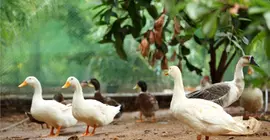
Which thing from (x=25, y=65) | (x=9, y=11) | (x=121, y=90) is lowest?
(x=121, y=90)

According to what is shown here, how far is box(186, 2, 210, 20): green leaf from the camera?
530 millimetres

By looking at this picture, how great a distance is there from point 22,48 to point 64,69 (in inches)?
21.1

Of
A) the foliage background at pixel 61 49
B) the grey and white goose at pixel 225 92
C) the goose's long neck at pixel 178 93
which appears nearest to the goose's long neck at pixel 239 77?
the grey and white goose at pixel 225 92

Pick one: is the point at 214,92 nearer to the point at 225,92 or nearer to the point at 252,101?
the point at 225,92

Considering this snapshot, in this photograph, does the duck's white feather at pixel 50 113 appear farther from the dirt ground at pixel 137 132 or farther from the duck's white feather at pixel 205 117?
the duck's white feather at pixel 205 117

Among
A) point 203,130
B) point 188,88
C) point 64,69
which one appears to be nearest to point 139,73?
point 188,88

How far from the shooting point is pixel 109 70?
17.5ft

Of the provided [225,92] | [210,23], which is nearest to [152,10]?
[225,92]

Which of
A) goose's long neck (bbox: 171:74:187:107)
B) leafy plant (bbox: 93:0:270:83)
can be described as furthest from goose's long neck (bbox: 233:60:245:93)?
goose's long neck (bbox: 171:74:187:107)

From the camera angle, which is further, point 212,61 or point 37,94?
point 212,61

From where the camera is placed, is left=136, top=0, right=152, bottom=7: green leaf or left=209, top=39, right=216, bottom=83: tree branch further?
left=209, top=39, right=216, bottom=83: tree branch

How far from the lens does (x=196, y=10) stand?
53cm

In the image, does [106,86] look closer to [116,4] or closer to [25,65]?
[25,65]

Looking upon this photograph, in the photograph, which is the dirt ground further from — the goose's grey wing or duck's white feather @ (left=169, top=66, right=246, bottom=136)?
duck's white feather @ (left=169, top=66, right=246, bottom=136)
